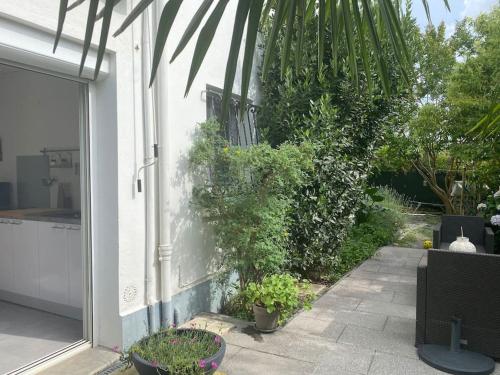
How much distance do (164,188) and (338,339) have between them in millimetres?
2110

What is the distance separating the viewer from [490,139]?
8.38 m

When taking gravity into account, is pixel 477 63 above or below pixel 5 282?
above

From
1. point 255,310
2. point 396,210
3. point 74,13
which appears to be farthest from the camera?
point 396,210

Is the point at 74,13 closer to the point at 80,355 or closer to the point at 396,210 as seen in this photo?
the point at 80,355

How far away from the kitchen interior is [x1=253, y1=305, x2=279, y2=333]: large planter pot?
1.62 metres

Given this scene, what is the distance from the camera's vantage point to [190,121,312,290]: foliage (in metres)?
4.17

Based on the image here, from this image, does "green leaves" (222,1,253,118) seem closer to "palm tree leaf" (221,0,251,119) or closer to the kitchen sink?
"palm tree leaf" (221,0,251,119)

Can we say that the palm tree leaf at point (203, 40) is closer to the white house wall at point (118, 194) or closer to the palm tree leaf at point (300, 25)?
the palm tree leaf at point (300, 25)

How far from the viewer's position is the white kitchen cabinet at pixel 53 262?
4172mm

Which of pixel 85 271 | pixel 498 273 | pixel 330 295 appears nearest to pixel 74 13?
pixel 85 271

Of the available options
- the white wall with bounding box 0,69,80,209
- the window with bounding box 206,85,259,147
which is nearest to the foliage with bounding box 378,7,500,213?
the window with bounding box 206,85,259,147

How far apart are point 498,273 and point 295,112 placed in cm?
308

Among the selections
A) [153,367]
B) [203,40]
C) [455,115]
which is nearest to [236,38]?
[203,40]

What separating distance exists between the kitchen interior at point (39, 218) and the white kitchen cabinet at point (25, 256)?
0.01 meters
